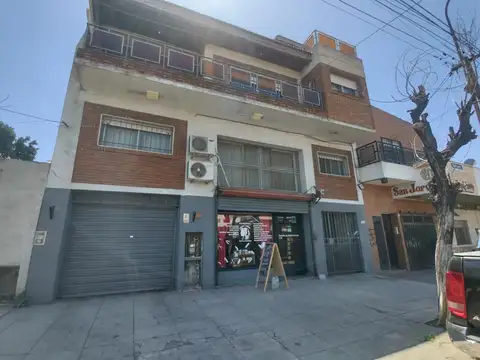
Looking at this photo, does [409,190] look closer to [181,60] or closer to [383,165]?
[383,165]

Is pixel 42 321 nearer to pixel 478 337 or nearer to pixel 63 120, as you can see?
pixel 63 120

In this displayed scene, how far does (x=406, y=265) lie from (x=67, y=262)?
13540 millimetres

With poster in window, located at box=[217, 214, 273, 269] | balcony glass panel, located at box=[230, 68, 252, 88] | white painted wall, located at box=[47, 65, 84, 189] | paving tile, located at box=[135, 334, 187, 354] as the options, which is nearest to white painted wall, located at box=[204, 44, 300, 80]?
balcony glass panel, located at box=[230, 68, 252, 88]

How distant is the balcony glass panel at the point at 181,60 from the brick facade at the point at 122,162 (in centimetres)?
200

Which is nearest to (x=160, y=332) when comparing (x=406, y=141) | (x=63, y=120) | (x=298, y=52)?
(x=63, y=120)

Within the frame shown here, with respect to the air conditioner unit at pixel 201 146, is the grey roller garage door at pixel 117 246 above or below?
below

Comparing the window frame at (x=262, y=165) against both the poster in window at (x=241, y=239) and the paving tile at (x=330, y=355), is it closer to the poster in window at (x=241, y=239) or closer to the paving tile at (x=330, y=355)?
the poster in window at (x=241, y=239)

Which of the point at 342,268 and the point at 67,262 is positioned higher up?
the point at 67,262

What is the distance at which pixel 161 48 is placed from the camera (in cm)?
856

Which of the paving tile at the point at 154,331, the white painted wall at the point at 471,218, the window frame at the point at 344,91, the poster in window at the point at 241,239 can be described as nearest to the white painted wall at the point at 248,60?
the window frame at the point at 344,91

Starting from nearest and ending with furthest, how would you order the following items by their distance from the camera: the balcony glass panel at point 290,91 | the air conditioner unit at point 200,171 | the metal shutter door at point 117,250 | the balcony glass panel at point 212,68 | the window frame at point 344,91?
the metal shutter door at point 117,250
the air conditioner unit at point 200,171
the balcony glass panel at point 212,68
the balcony glass panel at point 290,91
the window frame at point 344,91

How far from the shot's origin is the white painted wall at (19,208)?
6.00 m

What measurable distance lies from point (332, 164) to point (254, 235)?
207 inches

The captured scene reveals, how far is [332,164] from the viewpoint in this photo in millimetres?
11531
